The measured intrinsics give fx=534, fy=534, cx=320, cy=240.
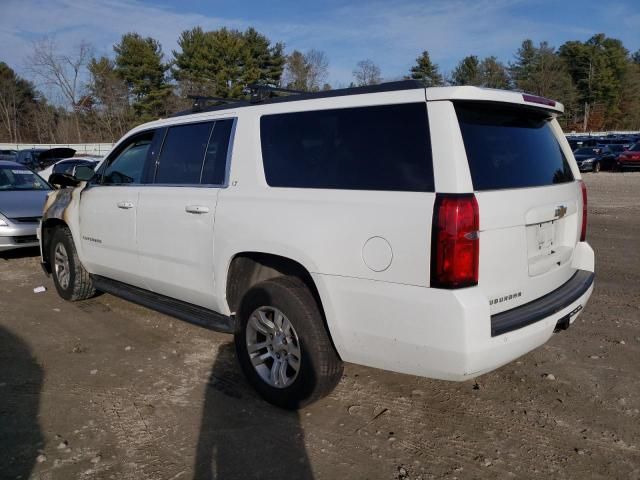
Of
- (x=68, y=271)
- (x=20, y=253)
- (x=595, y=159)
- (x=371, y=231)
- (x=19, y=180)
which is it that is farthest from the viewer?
(x=595, y=159)

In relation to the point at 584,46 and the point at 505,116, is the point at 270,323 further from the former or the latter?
the point at 584,46

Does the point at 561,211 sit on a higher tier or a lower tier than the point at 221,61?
lower

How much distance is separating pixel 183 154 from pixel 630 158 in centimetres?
2989

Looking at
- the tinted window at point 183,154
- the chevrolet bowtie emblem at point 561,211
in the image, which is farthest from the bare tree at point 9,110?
the chevrolet bowtie emblem at point 561,211

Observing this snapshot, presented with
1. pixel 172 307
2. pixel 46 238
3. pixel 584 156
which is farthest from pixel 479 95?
pixel 584 156

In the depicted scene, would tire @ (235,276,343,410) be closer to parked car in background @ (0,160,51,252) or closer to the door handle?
the door handle

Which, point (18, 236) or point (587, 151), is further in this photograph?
point (587, 151)

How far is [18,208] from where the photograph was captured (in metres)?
8.23

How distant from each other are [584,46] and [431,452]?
84.5 m

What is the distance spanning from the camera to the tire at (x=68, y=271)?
575 centimetres

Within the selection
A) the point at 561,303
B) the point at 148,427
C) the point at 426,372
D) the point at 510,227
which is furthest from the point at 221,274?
the point at 561,303

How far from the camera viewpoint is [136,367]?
427cm

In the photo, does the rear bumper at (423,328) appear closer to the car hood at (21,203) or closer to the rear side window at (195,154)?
the rear side window at (195,154)

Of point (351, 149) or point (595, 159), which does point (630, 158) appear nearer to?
point (595, 159)
